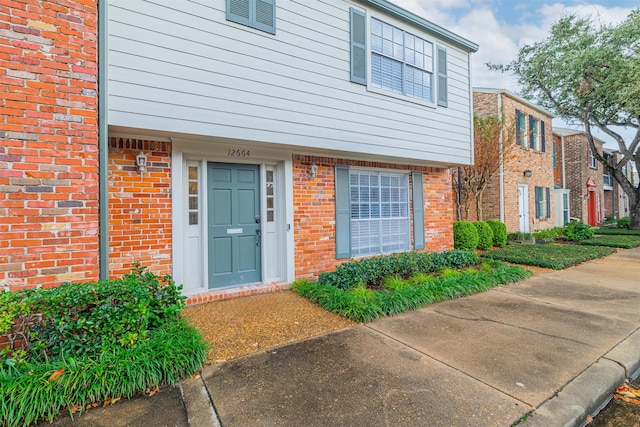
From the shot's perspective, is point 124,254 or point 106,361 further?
point 124,254

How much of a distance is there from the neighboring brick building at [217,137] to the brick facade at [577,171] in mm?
15029

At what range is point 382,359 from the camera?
289 cm

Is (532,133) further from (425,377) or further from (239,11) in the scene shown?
(425,377)

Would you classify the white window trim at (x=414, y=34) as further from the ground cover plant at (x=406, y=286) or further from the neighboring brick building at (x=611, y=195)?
the neighboring brick building at (x=611, y=195)

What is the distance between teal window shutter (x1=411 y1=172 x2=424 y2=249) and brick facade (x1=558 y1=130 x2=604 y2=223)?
15746mm

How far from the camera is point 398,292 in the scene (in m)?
4.57

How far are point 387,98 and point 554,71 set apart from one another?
1417 centimetres

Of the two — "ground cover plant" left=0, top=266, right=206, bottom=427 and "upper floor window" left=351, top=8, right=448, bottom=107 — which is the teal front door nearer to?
"ground cover plant" left=0, top=266, right=206, bottom=427

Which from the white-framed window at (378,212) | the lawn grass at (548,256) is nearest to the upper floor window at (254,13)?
the white-framed window at (378,212)

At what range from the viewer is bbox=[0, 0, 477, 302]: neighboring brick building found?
2861 mm

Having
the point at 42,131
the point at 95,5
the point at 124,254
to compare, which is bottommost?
the point at 124,254

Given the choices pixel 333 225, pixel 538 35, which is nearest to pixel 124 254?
pixel 333 225

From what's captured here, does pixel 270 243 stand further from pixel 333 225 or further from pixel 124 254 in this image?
pixel 124 254

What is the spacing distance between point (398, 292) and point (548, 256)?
5791mm
